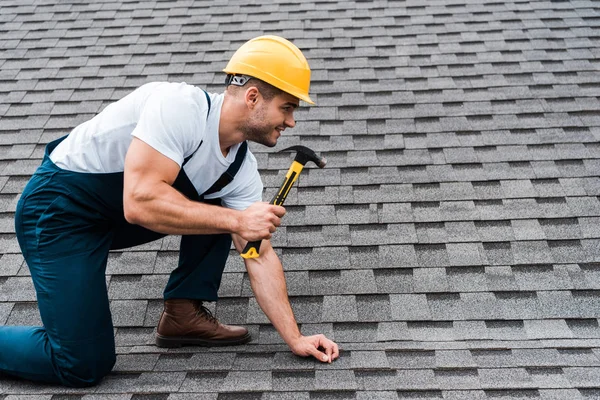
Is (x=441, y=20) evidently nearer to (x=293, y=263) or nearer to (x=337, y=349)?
(x=293, y=263)

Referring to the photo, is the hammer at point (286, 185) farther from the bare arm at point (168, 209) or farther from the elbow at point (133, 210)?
the elbow at point (133, 210)

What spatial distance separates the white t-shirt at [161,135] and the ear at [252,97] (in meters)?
0.12

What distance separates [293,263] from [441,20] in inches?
87.0

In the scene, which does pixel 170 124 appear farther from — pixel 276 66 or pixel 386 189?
pixel 386 189

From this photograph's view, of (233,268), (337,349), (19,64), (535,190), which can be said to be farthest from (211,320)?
(19,64)

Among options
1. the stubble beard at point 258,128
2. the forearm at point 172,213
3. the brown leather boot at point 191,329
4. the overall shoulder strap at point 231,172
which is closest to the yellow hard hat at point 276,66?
the stubble beard at point 258,128

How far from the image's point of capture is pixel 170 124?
7.59ft

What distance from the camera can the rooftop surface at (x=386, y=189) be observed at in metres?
2.32

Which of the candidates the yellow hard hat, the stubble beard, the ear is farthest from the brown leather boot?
the yellow hard hat

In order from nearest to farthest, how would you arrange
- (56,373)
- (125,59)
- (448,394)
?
(448,394) < (56,373) < (125,59)

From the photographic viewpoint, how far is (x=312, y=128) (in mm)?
3664

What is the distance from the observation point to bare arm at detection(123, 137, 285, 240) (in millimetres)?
2252

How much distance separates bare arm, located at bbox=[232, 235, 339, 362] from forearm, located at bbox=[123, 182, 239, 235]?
1.08ft

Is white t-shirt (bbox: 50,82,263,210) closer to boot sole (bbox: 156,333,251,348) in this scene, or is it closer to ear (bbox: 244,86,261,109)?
ear (bbox: 244,86,261,109)
